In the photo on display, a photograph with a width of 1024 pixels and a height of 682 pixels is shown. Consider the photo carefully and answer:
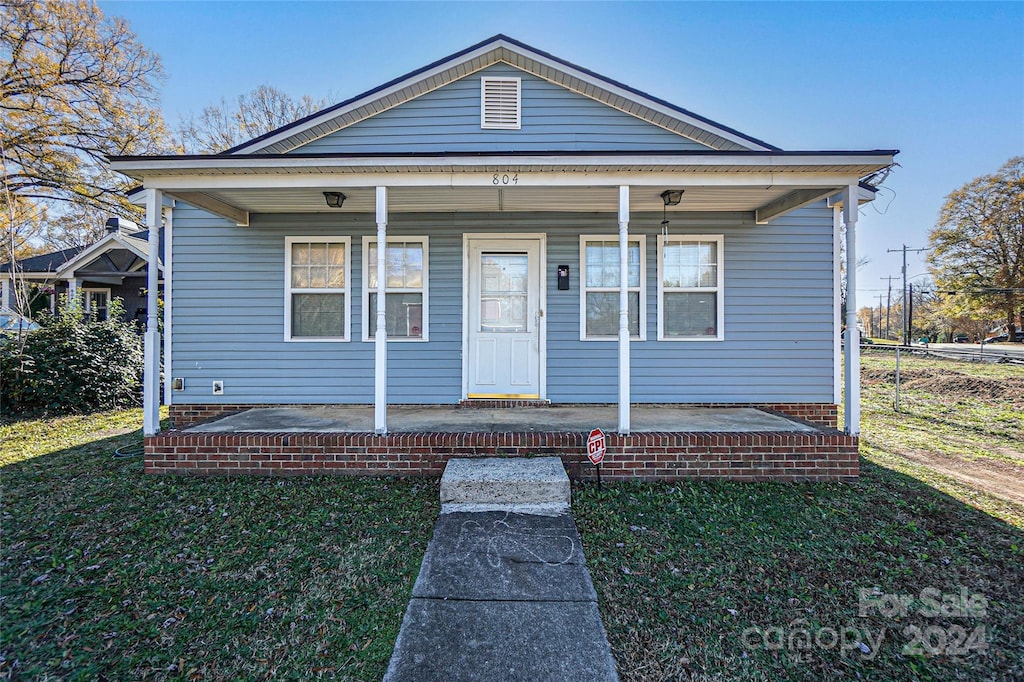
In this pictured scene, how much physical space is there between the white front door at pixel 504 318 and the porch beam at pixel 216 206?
305 centimetres

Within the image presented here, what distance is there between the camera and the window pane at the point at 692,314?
6258 millimetres

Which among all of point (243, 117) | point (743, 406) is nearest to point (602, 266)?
point (743, 406)

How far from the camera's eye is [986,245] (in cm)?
2719

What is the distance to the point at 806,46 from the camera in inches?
407

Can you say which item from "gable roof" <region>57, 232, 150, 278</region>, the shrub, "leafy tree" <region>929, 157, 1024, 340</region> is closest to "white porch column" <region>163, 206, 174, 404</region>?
the shrub

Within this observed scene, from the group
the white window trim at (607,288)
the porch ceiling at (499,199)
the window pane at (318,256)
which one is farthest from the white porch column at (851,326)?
the window pane at (318,256)

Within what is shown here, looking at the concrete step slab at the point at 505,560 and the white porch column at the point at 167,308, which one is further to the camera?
the white porch column at the point at 167,308

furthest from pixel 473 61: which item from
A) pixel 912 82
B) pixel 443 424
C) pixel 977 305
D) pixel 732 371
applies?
pixel 977 305

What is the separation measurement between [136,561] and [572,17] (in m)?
9.45

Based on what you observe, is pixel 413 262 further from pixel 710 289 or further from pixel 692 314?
pixel 710 289

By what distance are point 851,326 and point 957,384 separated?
9484mm

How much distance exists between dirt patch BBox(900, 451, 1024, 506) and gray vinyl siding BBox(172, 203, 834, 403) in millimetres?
1250

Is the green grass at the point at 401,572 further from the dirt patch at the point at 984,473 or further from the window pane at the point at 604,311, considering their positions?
the window pane at the point at 604,311

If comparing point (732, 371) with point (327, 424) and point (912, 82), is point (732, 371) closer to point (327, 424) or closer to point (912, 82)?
point (327, 424)
